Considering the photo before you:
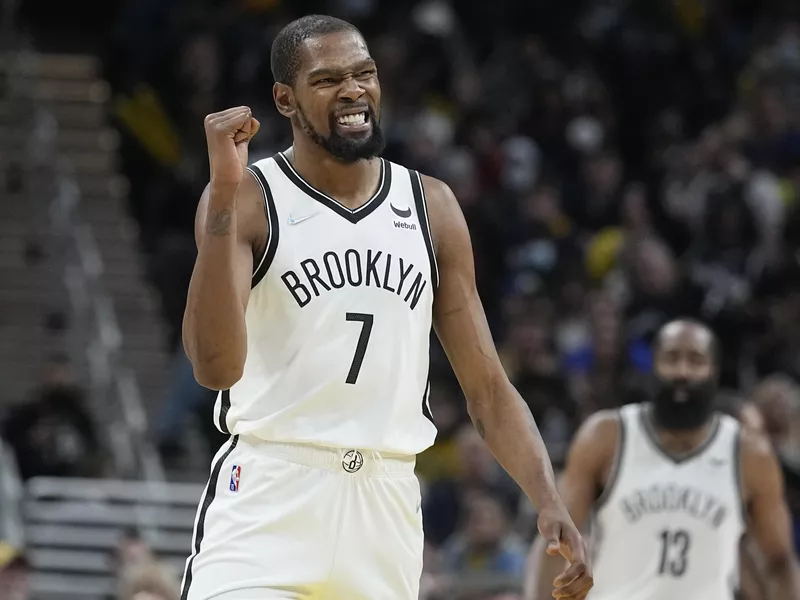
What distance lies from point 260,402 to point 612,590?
3.29 meters

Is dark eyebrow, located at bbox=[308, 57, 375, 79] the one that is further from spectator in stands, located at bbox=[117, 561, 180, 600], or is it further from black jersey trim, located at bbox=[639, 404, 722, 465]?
spectator in stands, located at bbox=[117, 561, 180, 600]

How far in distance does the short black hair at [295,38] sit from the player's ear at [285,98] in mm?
18

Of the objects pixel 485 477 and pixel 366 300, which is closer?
pixel 366 300

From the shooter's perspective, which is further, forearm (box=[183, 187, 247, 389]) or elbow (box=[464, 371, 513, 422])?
elbow (box=[464, 371, 513, 422])

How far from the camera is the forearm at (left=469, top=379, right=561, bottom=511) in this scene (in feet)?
15.9

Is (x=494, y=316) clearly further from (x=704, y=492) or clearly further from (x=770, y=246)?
(x=704, y=492)

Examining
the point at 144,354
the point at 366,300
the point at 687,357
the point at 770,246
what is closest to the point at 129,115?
the point at 144,354

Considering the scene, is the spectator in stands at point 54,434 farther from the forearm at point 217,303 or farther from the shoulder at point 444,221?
the forearm at point 217,303

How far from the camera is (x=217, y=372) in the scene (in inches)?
173

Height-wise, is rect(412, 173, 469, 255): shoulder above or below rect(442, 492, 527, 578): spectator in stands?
above

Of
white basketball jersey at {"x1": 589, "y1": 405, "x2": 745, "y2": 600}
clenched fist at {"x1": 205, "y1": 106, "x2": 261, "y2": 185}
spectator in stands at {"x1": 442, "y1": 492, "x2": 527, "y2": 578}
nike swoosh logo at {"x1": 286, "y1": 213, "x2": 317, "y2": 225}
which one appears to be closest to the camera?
clenched fist at {"x1": 205, "y1": 106, "x2": 261, "y2": 185}

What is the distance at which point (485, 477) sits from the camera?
11.5 meters

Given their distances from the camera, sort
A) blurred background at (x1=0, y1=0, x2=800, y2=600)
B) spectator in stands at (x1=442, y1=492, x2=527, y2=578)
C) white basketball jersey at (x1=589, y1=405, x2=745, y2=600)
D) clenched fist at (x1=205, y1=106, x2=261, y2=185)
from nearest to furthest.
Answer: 1. clenched fist at (x1=205, y1=106, x2=261, y2=185)
2. white basketball jersey at (x1=589, y1=405, x2=745, y2=600)
3. spectator in stands at (x1=442, y1=492, x2=527, y2=578)
4. blurred background at (x1=0, y1=0, x2=800, y2=600)

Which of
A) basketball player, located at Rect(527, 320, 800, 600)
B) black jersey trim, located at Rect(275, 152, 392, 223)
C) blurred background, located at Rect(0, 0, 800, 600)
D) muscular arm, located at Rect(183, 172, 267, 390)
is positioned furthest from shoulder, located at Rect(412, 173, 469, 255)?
blurred background, located at Rect(0, 0, 800, 600)
